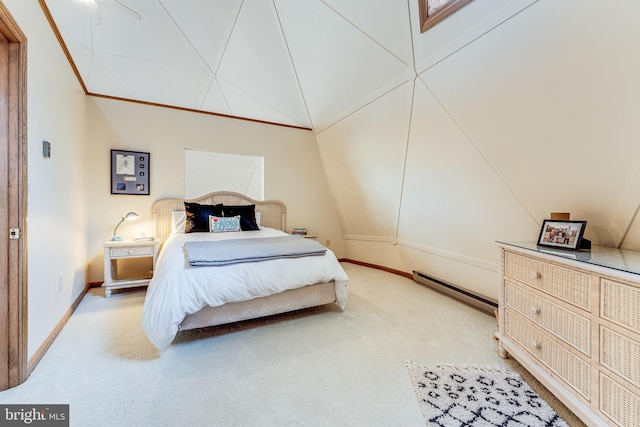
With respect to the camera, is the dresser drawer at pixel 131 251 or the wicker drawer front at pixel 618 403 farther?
the dresser drawer at pixel 131 251

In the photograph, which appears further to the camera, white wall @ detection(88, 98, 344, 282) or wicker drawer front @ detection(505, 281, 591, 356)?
white wall @ detection(88, 98, 344, 282)

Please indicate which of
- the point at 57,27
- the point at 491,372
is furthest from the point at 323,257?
the point at 57,27

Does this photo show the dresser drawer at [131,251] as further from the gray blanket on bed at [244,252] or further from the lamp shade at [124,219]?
the gray blanket on bed at [244,252]

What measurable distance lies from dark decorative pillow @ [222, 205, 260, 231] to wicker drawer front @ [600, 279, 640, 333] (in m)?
3.32

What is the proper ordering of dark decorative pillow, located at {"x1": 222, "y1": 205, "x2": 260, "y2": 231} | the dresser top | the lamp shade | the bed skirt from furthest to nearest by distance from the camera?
dark decorative pillow, located at {"x1": 222, "y1": 205, "x2": 260, "y2": 231} < the lamp shade < the bed skirt < the dresser top

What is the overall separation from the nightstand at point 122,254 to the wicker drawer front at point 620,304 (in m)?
3.68

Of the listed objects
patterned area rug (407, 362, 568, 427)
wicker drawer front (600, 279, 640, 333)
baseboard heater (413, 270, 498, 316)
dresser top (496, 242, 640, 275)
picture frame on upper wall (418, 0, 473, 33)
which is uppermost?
picture frame on upper wall (418, 0, 473, 33)

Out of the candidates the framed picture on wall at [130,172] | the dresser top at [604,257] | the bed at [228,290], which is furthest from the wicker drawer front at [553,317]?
the framed picture on wall at [130,172]

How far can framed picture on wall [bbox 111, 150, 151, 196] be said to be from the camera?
328 centimetres

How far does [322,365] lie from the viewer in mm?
1732

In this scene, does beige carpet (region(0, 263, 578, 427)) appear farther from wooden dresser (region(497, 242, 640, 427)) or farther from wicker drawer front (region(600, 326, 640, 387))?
wicker drawer front (region(600, 326, 640, 387))

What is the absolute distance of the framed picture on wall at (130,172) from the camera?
3.28 m

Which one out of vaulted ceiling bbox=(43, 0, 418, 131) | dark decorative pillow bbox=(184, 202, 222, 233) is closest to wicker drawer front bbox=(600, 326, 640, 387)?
vaulted ceiling bbox=(43, 0, 418, 131)

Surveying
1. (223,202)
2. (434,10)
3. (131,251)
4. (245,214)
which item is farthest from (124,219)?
(434,10)
